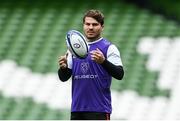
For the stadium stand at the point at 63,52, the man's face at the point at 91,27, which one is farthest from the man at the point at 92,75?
the stadium stand at the point at 63,52

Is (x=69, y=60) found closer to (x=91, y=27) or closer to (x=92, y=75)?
(x=92, y=75)

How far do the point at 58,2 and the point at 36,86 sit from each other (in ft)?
9.07

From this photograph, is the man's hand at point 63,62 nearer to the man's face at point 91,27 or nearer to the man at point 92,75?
the man at point 92,75

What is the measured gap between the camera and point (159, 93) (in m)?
11.6

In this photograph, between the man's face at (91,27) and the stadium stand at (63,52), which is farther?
the stadium stand at (63,52)

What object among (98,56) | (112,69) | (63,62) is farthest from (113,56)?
(63,62)

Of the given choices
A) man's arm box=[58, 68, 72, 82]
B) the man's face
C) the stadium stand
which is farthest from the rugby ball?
the stadium stand

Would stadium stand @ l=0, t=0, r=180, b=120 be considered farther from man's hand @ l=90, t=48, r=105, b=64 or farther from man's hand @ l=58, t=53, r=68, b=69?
man's hand @ l=90, t=48, r=105, b=64

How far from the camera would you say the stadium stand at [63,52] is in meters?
11.5

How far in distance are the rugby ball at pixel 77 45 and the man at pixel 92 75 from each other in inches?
2.6

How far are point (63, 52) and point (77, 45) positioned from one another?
7953mm

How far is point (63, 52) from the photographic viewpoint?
12906 millimetres

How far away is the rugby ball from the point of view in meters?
4.96

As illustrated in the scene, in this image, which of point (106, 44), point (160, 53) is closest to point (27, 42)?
point (160, 53)
